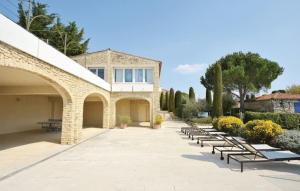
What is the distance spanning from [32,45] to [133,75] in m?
13.4

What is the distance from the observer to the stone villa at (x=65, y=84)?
21.9 feet

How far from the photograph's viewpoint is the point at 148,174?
5.72 metres

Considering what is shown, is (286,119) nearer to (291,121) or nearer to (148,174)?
(291,121)

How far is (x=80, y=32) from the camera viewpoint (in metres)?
33.2

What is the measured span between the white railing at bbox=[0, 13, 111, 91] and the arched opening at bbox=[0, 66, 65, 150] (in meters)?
2.69

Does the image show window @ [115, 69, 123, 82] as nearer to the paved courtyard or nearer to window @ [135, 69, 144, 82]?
window @ [135, 69, 144, 82]

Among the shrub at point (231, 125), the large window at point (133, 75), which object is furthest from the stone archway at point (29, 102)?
the shrub at point (231, 125)

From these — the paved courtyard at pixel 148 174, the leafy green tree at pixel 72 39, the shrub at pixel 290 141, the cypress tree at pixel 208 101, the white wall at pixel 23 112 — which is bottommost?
the paved courtyard at pixel 148 174

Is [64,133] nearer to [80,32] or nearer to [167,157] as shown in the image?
[167,157]

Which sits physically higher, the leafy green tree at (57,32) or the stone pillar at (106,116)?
the leafy green tree at (57,32)

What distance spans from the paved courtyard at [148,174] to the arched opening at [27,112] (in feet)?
18.4

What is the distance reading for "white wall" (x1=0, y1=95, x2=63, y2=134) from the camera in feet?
48.6

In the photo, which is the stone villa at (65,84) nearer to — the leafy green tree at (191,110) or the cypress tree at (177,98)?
the leafy green tree at (191,110)


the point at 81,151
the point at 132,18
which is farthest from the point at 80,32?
the point at 81,151
